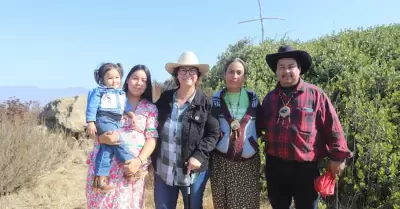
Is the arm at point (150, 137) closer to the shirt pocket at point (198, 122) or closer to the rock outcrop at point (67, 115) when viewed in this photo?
the shirt pocket at point (198, 122)

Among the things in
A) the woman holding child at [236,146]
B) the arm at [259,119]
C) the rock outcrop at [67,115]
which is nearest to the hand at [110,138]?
the woman holding child at [236,146]

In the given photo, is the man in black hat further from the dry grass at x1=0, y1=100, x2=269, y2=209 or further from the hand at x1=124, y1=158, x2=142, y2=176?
the dry grass at x1=0, y1=100, x2=269, y2=209

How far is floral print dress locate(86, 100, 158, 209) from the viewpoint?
113 inches

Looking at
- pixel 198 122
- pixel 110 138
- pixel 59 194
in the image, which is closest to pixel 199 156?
pixel 198 122

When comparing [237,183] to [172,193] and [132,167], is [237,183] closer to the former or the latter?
[172,193]

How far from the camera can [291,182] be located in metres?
3.05

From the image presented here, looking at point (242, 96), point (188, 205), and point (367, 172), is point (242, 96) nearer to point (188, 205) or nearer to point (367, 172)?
point (188, 205)

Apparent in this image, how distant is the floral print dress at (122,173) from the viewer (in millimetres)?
2875

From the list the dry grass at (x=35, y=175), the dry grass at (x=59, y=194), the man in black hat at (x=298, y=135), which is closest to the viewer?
the man in black hat at (x=298, y=135)

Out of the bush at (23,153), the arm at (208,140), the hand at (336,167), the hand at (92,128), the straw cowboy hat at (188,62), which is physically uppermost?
the straw cowboy hat at (188,62)

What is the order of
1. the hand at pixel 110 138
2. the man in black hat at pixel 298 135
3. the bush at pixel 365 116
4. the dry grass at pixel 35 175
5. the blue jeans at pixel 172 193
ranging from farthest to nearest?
the dry grass at pixel 35 175 → the bush at pixel 365 116 → the blue jeans at pixel 172 193 → the man in black hat at pixel 298 135 → the hand at pixel 110 138

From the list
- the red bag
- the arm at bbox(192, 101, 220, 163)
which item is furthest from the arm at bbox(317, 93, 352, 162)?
the arm at bbox(192, 101, 220, 163)

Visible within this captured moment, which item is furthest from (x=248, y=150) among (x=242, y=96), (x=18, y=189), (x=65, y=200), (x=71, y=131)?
(x=71, y=131)

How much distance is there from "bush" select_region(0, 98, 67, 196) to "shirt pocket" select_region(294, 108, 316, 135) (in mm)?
4793
